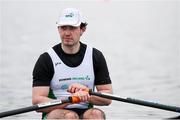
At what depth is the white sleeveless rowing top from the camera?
373 cm

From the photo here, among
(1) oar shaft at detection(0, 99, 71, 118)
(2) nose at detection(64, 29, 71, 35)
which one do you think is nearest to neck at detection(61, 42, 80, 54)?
(2) nose at detection(64, 29, 71, 35)

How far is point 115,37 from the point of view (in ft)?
19.0

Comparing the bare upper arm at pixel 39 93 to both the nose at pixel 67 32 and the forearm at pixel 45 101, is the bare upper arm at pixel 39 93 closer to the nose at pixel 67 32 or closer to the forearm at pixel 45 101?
the forearm at pixel 45 101

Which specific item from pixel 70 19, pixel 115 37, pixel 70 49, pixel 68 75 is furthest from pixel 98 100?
pixel 115 37

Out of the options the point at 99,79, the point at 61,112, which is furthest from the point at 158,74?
the point at 61,112

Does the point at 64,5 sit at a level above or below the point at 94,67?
above

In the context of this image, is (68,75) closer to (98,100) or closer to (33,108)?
(98,100)

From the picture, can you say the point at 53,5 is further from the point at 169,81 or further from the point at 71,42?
the point at 71,42

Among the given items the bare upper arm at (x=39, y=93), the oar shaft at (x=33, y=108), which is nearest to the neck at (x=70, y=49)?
the bare upper arm at (x=39, y=93)

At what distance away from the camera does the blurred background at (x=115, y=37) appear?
5.59 meters

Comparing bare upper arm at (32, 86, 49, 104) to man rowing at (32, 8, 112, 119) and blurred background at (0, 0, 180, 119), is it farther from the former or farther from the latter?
blurred background at (0, 0, 180, 119)

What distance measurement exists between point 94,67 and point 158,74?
193 centimetres

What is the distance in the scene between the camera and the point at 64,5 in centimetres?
584

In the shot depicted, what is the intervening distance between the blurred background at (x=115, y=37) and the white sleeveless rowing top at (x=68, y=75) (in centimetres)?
169
